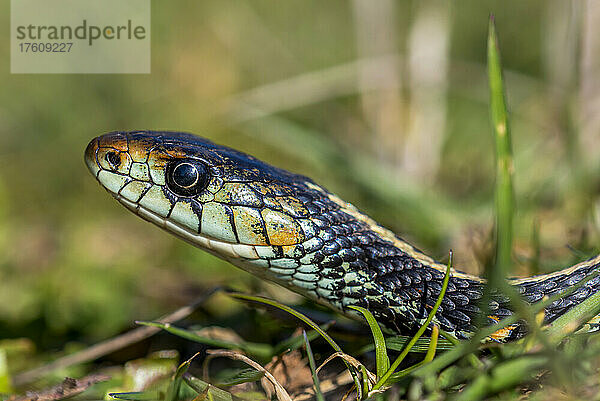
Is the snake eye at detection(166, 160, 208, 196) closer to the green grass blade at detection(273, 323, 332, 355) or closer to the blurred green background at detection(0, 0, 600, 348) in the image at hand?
the green grass blade at detection(273, 323, 332, 355)

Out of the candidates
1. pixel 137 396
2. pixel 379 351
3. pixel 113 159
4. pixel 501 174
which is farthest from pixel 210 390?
pixel 501 174

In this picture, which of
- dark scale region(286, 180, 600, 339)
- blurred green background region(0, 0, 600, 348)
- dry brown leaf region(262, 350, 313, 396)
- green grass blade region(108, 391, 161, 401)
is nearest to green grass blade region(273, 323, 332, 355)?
dry brown leaf region(262, 350, 313, 396)

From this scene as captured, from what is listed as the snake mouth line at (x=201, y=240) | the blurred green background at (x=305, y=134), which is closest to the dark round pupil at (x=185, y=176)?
the snake mouth line at (x=201, y=240)

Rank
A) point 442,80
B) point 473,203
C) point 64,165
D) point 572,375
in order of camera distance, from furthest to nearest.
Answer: point 64,165
point 442,80
point 473,203
point 572,375

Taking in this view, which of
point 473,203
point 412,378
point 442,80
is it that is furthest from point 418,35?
point 412,378

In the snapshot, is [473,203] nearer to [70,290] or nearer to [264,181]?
[264,181]

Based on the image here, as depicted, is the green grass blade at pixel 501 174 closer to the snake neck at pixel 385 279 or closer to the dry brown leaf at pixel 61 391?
the snake neck at pixel 385 279

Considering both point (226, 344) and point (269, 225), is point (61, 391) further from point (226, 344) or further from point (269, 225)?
point (269, 225)

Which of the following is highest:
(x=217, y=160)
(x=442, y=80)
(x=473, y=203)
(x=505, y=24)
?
(x=505, y=24)
